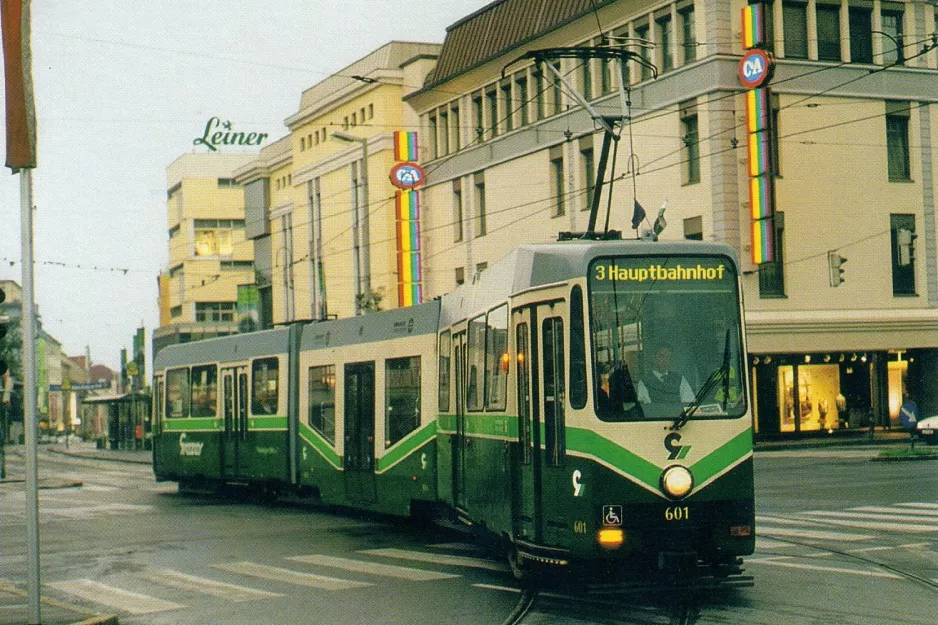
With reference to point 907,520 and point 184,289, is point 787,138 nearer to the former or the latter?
point 907,520

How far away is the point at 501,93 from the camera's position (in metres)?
56.6

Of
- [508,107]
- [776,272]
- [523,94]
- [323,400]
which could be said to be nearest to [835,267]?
[776,272]

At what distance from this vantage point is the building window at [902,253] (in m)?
48.1

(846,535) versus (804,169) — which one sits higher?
(804,169)

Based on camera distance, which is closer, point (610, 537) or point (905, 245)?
point (610, 537)

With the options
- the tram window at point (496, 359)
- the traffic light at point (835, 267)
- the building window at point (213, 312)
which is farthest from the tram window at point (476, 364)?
the building window at point (213, 312)

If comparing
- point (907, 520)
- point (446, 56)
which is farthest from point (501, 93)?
point (907, 520)

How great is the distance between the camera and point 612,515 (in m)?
12.1

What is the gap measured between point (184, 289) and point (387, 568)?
101818 millimetres

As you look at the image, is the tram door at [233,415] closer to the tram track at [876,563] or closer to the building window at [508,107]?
the tram track at [876,563]

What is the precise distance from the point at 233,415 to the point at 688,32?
23684mm

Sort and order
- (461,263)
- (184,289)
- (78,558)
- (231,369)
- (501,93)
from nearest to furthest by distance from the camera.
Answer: (78,558) < (231,369) < (501,93) < (461,263) < (184,289)

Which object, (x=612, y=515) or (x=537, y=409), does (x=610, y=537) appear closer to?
(x=612, y=515)

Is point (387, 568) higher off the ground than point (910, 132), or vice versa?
point (910, 132)
